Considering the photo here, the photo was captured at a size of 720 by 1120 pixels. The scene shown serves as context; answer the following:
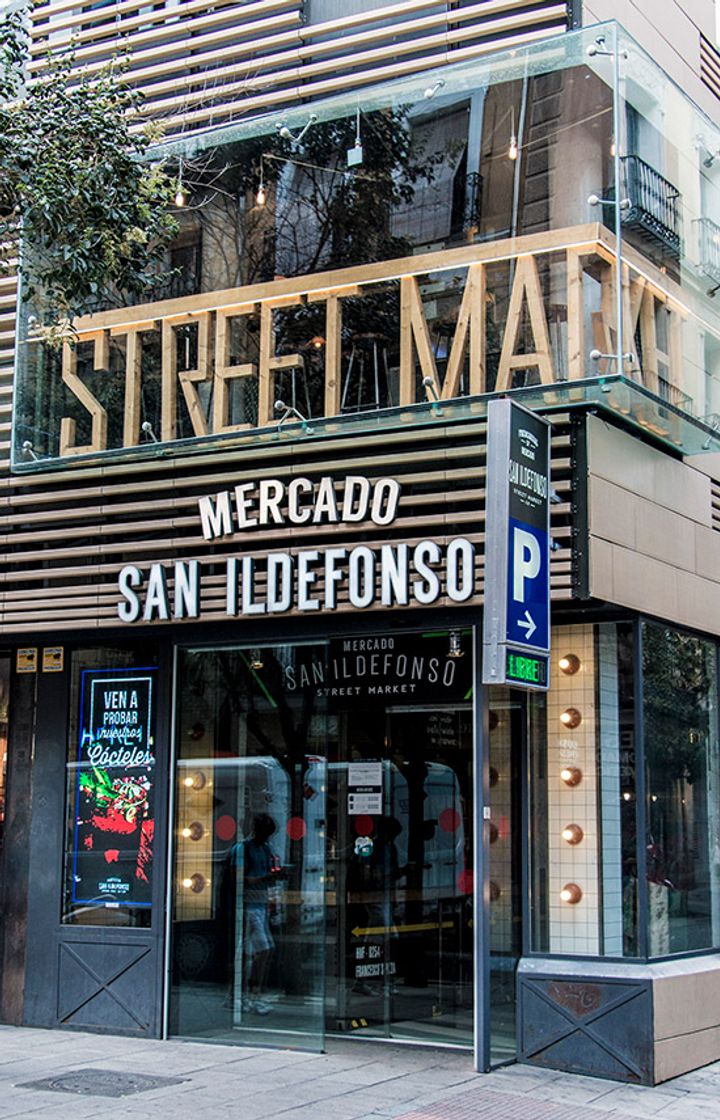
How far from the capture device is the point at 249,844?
469 inches

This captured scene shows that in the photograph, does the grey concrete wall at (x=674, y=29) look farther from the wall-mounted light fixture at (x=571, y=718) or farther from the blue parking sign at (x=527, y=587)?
the wall-mounted light fixture at (x=571, y=718)

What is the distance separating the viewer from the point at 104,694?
12.5m

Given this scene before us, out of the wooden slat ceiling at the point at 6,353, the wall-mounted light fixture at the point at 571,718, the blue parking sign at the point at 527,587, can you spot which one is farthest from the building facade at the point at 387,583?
the wooden slat ceiling at the point at 6,353

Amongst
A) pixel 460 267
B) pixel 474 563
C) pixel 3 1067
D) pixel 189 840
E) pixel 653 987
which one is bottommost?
pixel 3 1067

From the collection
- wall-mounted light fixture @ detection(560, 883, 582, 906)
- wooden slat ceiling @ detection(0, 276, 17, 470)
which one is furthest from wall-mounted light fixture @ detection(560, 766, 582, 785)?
wooden slat ceiling @ detection(0, 276, 17, 470)

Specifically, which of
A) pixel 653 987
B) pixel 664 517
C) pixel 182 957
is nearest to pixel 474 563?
pixel 664 517

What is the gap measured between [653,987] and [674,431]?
14.7 ft

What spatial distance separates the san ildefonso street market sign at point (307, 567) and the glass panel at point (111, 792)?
3.36ft

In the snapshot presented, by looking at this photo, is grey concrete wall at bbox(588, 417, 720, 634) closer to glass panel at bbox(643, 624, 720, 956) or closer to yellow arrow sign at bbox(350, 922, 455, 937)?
glass panel at bbox(643, 624, 720, 956)

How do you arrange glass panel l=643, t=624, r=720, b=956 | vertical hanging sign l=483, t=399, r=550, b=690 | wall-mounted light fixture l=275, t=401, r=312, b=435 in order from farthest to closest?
wall-mounted light fixture l=275, t=401, r=312, b=435, glass panel l=643, t=624, r=720, b=956, vertical hanging sign l=483, t=399, r=550, b=690

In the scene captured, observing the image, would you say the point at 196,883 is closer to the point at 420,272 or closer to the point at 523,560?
the point at 523,560

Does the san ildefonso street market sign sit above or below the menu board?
above

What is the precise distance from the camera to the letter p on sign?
941 cm

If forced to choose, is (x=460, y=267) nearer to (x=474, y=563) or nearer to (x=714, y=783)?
(x=474, y=563)
